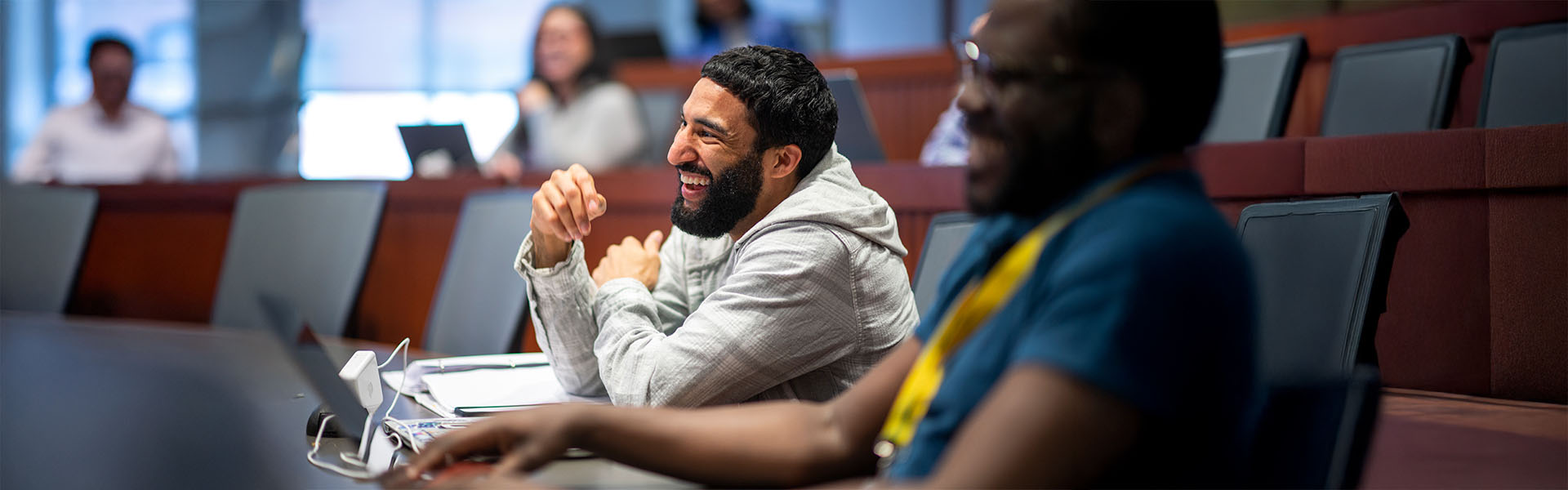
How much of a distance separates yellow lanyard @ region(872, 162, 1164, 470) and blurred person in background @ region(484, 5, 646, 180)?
9.62ft

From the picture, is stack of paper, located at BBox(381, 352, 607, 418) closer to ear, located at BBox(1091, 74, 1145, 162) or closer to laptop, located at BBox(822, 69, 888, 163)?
ear, located at BBox(1091, 74, 1145, 162)

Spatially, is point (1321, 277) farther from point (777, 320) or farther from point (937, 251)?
point (937, 251)

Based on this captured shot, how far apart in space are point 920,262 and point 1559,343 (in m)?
0.91

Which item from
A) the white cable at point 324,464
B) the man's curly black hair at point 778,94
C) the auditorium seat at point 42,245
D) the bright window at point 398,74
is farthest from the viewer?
the bright window at point 398,74

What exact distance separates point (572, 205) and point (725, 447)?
0.64m

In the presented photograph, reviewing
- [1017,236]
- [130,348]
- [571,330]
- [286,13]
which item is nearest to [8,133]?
[286,13]

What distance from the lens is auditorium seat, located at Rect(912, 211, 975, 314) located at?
1.73 metres

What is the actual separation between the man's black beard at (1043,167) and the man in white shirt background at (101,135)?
4301mm

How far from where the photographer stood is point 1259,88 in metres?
2.60

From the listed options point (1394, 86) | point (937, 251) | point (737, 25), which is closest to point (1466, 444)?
point (937, 251)

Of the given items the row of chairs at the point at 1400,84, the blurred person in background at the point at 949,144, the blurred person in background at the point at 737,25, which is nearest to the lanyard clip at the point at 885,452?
the row of chairs at the point at 1400,84

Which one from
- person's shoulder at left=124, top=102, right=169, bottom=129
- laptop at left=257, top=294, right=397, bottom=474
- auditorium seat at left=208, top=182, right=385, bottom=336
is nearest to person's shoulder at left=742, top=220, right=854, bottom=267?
laptop at left=257, top=294, right=397, bottom=474

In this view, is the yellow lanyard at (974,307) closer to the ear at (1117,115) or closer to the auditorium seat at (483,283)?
the ear at (1117,115)

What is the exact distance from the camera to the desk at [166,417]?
1.27 metres
